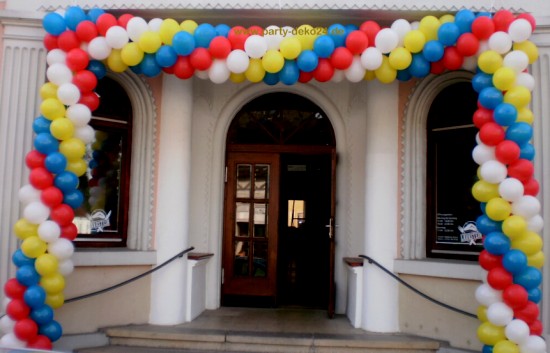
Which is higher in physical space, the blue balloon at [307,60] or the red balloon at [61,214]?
the blue balloon at [307,60]

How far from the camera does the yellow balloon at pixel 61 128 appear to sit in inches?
200

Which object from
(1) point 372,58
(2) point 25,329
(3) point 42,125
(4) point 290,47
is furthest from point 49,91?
(1) point 372,58

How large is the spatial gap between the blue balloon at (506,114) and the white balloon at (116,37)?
3491mm

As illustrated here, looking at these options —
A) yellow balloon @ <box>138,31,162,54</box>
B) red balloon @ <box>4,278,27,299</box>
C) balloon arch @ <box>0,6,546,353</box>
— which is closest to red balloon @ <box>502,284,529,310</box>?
balloon arch @ <box>0,6,546,353</box>

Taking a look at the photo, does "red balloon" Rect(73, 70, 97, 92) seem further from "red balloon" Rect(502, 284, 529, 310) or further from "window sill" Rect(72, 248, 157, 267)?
"red balloon" Rect(502, 284, 529, 310)

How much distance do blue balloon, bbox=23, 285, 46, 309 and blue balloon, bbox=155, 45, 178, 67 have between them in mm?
2390

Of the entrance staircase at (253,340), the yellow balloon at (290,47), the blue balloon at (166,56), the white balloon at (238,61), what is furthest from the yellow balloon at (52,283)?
the yellow balloon at (290,47)

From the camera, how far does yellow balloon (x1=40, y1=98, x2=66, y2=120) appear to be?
513 centimetres

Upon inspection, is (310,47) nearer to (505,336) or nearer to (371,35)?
(371,35)

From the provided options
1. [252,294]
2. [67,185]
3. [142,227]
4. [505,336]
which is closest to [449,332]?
[505,336]

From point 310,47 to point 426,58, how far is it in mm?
1091

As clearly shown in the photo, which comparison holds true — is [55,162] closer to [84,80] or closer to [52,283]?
[84,80]

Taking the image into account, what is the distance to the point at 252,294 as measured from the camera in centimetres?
739

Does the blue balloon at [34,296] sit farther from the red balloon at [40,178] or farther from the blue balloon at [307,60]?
the blue balloon at [307,60]
